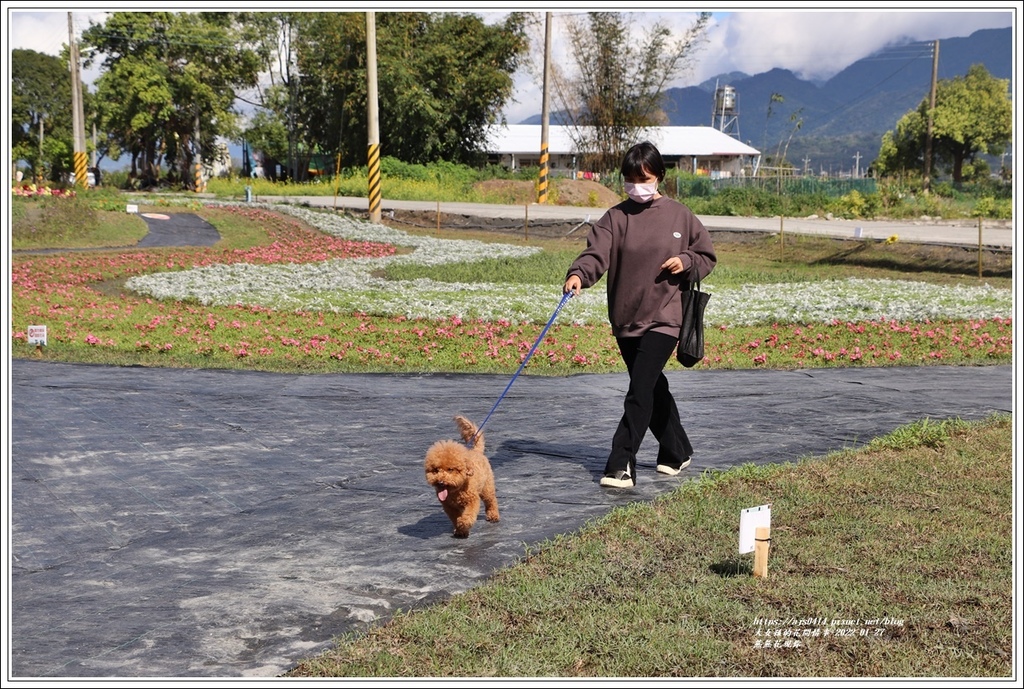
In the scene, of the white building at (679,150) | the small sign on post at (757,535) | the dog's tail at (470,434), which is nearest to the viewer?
the small sign on post at (757,535)

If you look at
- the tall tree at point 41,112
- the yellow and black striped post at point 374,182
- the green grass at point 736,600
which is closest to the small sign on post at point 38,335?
the green grass at point 736,600

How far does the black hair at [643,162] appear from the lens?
6.52m

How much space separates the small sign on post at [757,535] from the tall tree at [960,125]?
6576 cm

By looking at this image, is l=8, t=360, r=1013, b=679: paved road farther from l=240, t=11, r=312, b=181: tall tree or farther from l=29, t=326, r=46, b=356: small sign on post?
l=240, t=11, r=312, b=181: tall tree

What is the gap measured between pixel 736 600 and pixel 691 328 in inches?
94.3

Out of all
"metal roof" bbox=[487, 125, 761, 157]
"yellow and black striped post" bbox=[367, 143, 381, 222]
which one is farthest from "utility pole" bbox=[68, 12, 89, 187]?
"metal roof" bbox=[487, 125, 761, 157]

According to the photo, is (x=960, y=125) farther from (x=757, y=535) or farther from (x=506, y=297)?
(x=757, y=535)

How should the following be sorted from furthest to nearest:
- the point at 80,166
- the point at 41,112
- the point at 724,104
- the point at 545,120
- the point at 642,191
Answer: the point at 724,104 < the point at 41,112 < the point at 80,166 < the point at 545,120 < the point at 642,191

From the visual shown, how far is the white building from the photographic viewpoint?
8519 centimetres

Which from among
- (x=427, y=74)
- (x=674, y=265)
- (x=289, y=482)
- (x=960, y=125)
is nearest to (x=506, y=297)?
(x=289, y=482)

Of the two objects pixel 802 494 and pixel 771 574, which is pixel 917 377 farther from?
pixel 771 574

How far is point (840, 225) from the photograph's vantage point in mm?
34062

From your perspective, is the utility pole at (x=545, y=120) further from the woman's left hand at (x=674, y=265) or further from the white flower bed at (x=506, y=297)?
the woman's left hand at (x=674, y=265)

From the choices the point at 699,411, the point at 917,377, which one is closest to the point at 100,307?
the point at 699,411
